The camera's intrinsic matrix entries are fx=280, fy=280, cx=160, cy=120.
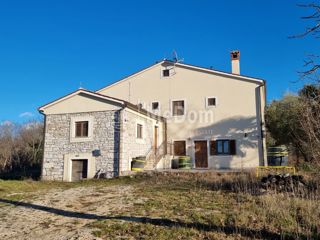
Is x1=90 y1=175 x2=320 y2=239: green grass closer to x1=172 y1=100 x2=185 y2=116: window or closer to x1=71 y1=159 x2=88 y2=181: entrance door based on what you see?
x1=71 y1=159 x2=88 y2=181: entrance door

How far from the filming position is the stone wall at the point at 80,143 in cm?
1620

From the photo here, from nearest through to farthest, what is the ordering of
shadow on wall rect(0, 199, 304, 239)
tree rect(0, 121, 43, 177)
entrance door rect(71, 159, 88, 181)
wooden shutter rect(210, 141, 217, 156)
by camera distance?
shadow on wall rect(0, 199, 304, 239), entrance door rect(71, 159, 88, 181), wooden shutter rect(210, 141, 217, 156), tree rect(0, 121, 43, 177)

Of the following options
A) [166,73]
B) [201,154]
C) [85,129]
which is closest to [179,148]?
[201,154]

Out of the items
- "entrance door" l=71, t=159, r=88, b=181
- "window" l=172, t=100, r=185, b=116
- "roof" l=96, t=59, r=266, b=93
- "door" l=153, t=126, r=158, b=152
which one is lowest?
"entrance door" l=71, t=159, r=88, b=181

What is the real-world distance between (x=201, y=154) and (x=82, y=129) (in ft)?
28.8

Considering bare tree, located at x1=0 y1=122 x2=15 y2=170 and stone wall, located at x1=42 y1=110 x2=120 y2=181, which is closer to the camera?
stone wall, located at x1=42 y1=110 x2=120 y2=181

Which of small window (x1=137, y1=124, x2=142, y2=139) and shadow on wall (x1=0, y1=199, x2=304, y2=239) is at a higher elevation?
small window (x1=137, y1=124, x2=142, y2=139)

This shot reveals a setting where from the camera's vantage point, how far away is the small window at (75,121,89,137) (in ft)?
56.3

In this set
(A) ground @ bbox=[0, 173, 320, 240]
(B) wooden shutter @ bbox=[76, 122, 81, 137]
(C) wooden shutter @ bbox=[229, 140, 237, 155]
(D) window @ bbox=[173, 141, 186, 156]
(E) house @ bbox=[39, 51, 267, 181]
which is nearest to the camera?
(A) ground @ bbox=[0, 173, 320, 240]

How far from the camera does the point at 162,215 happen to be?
7266 millimetres

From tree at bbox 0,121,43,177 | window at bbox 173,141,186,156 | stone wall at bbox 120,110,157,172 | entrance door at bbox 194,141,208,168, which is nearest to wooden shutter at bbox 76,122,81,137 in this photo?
stone wall at bbox 120,110,157,172

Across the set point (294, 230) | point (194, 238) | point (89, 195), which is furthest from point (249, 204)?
point (89, 195)

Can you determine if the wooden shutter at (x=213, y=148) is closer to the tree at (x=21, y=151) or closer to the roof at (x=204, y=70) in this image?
the roof at (x=204, y=70)

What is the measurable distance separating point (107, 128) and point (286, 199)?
436 inches
